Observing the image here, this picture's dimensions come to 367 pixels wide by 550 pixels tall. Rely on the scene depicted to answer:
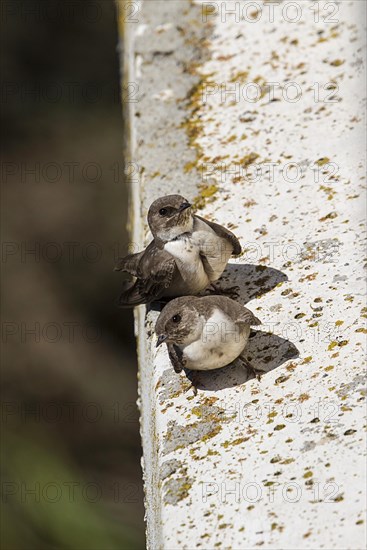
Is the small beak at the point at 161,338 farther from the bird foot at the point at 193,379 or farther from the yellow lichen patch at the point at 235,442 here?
the yellow lichen patch at the point at 235,442

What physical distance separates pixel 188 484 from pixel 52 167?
7.58 metres

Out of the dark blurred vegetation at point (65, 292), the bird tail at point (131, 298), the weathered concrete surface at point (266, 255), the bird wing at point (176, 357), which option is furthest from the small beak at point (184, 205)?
the dark blurred vegetation at point (65, 292)

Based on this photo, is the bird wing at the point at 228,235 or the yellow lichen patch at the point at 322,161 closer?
the bird wing at the point at 228,235

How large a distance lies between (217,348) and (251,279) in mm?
574

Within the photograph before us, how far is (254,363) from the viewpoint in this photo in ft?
11.7

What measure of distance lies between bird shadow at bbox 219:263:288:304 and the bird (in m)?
0.23

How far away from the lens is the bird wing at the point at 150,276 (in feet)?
13.6

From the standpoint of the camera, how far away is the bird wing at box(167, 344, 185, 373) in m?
3.63

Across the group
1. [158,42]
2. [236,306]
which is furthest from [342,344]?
[158,42]

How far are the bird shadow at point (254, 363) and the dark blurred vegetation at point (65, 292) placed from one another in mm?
3345

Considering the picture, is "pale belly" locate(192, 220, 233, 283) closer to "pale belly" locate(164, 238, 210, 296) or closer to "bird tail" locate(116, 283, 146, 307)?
"pale belly" locate(164, 238, 210, 296)

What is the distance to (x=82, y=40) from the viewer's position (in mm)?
10914

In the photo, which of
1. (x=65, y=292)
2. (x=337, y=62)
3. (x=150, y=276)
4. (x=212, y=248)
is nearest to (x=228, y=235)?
A: (x=212, y=248)

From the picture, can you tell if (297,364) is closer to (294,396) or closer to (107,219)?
(294,396)
